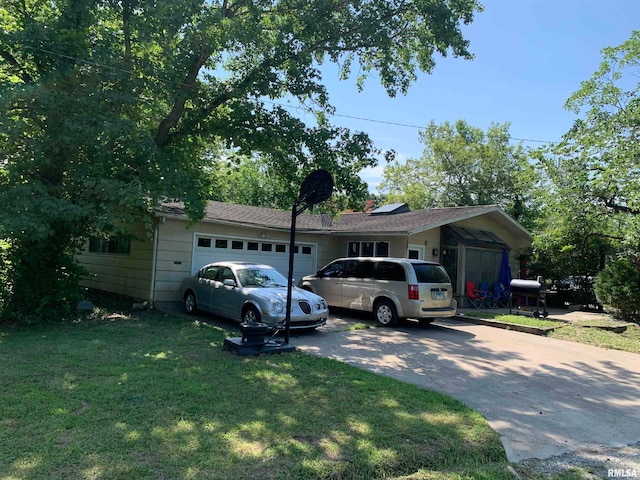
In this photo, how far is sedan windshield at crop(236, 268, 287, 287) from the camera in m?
10.0

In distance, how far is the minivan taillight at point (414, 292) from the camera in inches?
405

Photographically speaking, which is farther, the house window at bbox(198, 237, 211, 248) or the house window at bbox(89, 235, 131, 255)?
the house window at bbox(89, 235, 131, 255)

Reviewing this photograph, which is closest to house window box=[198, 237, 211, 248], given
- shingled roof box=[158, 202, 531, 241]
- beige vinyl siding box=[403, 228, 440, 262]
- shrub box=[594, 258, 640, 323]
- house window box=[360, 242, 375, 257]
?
shingled roof box=[158, 202, 531, 241]

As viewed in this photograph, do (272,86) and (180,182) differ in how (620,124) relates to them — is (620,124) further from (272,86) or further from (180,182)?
(180,182)

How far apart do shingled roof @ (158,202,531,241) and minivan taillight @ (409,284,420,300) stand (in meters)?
3.85

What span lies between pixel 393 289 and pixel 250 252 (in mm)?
5745

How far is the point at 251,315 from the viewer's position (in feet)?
30.3

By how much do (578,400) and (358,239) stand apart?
1092cm

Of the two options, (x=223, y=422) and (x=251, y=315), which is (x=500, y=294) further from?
(x=223, y=422)

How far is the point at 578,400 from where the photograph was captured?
5.88 meters

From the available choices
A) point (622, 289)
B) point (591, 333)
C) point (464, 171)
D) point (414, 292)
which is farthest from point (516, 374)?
point (464, 171)

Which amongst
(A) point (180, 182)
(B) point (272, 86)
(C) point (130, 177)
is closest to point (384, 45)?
(B) point (272, 86)

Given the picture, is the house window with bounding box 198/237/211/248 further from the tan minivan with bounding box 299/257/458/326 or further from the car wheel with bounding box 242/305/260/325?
the car wheel with bounding box 242/305/260/325

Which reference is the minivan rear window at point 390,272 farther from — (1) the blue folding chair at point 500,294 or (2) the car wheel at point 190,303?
(1) the blue folding chair at point 500,294
